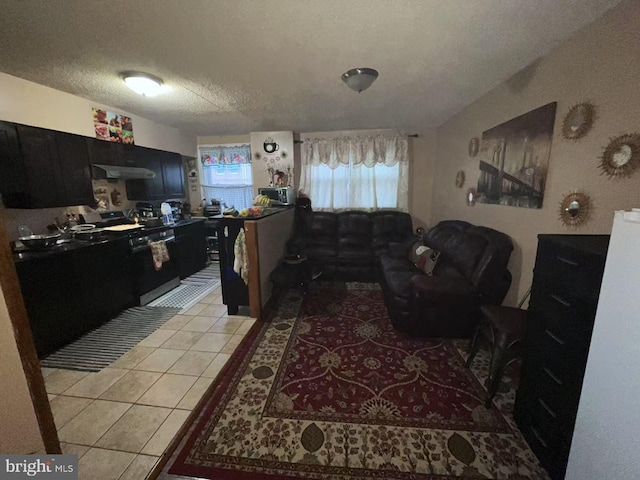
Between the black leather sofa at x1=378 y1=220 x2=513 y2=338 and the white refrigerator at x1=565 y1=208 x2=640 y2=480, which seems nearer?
the white refrigerator at x1=565 y1=208 x2=640 y2=480

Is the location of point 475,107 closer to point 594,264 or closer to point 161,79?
point 594,264

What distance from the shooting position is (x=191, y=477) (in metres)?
1.22

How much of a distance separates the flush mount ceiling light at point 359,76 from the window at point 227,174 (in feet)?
10.7

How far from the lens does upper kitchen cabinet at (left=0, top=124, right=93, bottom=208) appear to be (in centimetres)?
219

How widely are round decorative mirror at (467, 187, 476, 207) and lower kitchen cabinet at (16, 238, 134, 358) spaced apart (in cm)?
400

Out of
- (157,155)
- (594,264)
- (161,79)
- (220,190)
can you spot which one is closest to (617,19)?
(594,264)

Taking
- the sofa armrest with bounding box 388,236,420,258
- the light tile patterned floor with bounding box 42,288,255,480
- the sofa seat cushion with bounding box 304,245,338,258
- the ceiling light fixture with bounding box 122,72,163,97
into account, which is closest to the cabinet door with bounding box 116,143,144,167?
the ceiling light fixture with bounding box 122,72,163,97

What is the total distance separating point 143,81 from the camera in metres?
2.11

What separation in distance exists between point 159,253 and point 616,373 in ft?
12.8

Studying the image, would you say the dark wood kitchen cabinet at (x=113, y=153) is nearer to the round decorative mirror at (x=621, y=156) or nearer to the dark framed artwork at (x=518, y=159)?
the dark framed artwork at (x=518, y=159)

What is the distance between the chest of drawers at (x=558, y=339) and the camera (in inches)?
40.3

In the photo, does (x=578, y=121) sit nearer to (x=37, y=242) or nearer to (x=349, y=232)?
(x=349, y=232)

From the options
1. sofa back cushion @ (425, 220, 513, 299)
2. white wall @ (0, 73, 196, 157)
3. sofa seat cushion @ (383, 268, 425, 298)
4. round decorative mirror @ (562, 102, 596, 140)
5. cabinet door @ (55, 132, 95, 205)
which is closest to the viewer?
round decorative mirror @ (562, 102, 596, 140)

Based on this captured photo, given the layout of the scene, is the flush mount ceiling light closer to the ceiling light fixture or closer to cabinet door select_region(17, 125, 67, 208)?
the ceiling light fixture
